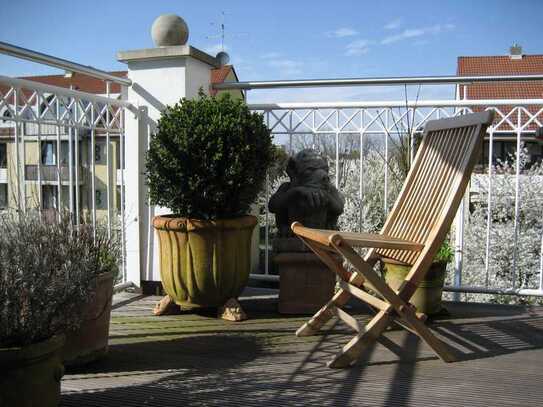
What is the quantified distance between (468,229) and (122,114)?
6.27 metres

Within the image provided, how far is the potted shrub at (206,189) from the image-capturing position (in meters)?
3.04

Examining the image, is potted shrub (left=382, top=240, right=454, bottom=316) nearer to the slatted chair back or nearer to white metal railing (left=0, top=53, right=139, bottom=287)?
the slatted chair back

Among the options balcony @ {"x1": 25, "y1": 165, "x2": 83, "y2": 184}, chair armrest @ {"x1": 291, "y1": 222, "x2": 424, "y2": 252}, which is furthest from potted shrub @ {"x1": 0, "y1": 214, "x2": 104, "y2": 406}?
chair armrest @ {"x1": 291, "y1": 222, "x2": 424, "y2": 252}

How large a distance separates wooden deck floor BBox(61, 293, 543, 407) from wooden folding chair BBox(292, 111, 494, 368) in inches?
5.4

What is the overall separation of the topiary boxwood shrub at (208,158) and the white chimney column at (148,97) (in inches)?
21.2

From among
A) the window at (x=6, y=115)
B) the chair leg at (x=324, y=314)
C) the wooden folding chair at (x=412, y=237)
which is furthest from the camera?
the chair leg at (x=324, y=314)

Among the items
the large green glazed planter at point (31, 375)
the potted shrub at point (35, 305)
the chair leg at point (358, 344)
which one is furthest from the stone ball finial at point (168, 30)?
the large green glazed planter at point (31, 375)

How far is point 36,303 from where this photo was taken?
1793 mm

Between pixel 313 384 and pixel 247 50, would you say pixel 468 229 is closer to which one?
pixel 247 50

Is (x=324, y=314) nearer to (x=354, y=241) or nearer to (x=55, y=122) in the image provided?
(x=354, y=241)

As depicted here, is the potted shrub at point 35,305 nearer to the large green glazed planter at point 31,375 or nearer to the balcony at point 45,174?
the large green glazed planter at point 31,375

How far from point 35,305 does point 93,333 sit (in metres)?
0.63

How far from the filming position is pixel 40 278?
1821 millimetres

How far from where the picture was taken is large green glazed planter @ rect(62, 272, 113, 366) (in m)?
2.31
